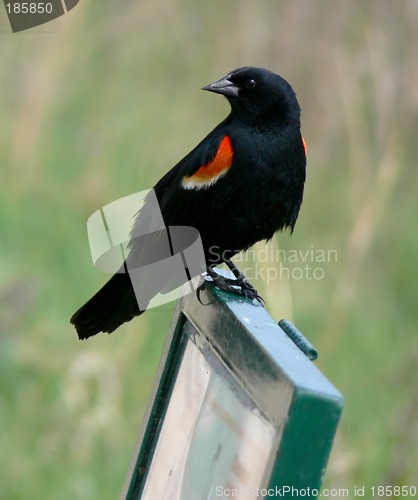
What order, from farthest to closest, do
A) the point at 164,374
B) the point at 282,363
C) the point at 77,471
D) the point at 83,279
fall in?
the point at 83,279, the point at 77,471, the point at 164,374, the point at 282,363

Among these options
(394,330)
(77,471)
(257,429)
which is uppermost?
(257,429)

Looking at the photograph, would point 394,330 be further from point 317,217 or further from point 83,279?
point 83,279

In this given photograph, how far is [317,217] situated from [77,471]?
211cm

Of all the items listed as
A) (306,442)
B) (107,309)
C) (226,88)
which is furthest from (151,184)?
(306,442)

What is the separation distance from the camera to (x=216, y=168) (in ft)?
8.61

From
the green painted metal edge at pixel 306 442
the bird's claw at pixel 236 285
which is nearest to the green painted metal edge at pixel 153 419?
the bird's claw at pixel 236 285

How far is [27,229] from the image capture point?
4211 mm

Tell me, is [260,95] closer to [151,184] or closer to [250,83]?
[250,83]

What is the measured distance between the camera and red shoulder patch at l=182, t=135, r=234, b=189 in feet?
8.62

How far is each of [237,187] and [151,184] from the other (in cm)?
178

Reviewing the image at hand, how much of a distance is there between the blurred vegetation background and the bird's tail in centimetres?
51

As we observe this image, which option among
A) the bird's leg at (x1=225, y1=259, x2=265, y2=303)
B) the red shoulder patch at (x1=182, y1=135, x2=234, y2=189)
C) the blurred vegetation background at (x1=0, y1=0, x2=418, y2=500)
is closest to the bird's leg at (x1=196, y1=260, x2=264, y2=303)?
the bird's leg at (x1=225, y1=259, x2=265, y2=303)

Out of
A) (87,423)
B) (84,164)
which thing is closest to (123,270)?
(87,423)

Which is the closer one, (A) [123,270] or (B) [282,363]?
(B) [282,363]
